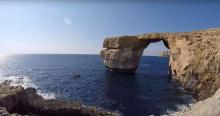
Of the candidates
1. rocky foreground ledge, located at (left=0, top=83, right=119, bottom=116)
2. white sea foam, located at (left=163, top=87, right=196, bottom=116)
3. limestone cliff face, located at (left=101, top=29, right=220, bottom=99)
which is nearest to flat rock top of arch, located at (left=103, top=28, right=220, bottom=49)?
limestone cliff face, located at (left=101, top=29, right=220, bottom=99)

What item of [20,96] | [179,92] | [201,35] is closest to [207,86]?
[179,92]

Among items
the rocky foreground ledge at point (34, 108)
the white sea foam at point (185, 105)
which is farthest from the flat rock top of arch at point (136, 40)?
the rocky foreground ledge at point (34, 108)

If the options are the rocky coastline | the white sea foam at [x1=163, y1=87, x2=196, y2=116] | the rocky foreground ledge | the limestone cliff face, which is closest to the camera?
the rocky foreground ledge

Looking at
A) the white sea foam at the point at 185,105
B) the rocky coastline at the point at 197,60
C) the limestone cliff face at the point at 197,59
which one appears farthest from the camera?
the limestone cliff face at the point at 197,59

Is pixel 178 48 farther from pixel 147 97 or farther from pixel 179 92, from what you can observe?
pixel 147 97

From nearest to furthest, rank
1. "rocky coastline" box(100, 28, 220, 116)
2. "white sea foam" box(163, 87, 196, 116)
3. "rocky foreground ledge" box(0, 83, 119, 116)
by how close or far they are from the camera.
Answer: "rocky foreground ledge" box(0, 83, 119, 116), "white sea foam" box(163, 87, 196, 116), "rocky coastline" box(100, 28, 220, 116)

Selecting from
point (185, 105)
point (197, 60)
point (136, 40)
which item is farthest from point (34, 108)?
point (136, 40)

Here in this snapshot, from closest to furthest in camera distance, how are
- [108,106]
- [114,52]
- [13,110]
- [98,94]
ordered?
[13,110] < [108,106] < [98,94] < [114,52]

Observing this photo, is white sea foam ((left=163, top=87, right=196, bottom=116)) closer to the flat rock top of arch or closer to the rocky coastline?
the rocky coastline

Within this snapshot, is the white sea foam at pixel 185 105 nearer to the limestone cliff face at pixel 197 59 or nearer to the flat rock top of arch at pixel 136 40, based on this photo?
the limestone cliff face at pixel 197 59

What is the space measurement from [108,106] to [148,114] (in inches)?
253

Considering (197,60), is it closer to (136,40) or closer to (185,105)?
(185,105)

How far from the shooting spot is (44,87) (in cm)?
6003

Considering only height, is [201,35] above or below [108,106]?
above
